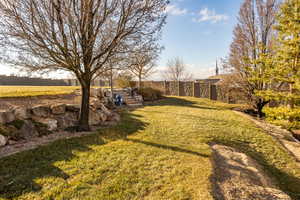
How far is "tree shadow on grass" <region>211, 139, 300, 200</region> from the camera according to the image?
2.85 meters

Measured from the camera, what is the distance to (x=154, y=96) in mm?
15055

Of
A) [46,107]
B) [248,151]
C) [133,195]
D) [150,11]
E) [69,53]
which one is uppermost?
[150,11]

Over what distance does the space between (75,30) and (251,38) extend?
37.8ft

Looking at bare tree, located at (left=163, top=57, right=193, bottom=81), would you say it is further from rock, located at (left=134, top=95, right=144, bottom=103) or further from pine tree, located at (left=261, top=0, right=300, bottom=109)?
pine tree, located at (left=261, top=0, right=300, bottom=109)

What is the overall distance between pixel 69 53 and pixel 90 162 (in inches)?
130

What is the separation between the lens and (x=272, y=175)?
135 inches

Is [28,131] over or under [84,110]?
under

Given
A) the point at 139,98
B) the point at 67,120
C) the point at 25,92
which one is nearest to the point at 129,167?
the point at 67,120

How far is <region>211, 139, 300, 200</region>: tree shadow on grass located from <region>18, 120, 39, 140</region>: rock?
530 cm

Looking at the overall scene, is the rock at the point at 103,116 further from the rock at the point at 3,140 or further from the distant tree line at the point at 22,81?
the distant tree line at the point at 22,81

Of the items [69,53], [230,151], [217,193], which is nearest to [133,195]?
[217,193]

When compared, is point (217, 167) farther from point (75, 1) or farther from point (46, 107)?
point (46, 107)

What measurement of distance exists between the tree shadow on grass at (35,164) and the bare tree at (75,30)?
214cm

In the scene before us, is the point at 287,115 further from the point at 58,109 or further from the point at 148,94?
the point at 148,94
